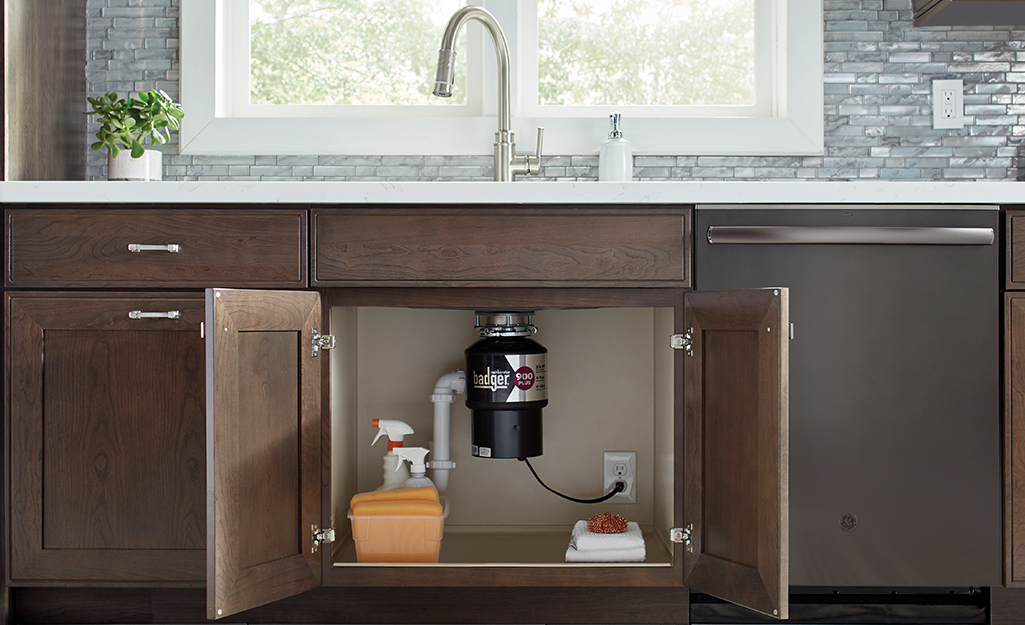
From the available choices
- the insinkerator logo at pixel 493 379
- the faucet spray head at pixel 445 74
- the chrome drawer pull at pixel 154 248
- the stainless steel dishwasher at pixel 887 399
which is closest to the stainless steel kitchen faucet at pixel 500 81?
the faucet spray head at pixel 445 74

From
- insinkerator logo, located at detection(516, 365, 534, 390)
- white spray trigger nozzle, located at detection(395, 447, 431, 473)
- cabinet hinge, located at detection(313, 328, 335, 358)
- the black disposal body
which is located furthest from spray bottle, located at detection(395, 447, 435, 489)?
cabinet hinge, located at detection(313, 328, 335, 358)

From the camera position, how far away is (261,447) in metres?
1.22

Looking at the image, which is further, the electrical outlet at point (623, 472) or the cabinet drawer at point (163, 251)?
the electrical outlet at point (623, 472)

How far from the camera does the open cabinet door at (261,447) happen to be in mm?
1111

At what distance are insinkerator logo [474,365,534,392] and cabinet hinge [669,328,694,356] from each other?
1.16ft

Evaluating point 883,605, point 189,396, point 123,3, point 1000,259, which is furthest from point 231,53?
point 883,605

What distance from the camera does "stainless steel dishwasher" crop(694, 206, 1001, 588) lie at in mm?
1303

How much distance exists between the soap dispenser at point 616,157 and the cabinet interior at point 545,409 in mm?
334

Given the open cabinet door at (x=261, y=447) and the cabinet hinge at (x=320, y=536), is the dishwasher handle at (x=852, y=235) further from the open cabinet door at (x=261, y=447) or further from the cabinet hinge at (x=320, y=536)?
the cabinet hinge at (x=320, y=536)

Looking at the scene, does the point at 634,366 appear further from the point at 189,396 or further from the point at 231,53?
the point at 231,53

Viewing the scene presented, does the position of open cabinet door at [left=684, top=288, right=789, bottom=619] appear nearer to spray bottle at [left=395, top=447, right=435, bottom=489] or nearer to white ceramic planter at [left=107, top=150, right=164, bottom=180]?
spray bottle at [left=395, top=447, right=435, bottom=489]

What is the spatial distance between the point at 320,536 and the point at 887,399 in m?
1.08

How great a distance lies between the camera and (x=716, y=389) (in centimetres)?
129

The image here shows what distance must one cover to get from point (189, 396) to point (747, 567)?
1.05 m
